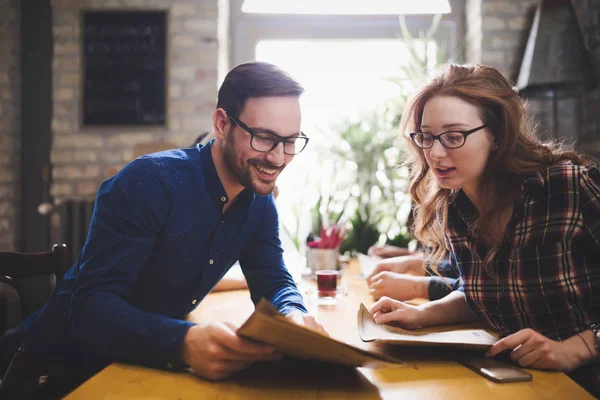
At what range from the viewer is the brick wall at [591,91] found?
9.72 feet

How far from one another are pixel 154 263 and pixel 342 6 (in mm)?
3204

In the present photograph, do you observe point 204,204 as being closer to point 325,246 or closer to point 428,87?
point 428,87

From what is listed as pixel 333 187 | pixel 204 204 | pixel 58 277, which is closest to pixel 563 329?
pixel 204 204

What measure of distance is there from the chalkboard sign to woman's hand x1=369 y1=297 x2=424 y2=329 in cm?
268

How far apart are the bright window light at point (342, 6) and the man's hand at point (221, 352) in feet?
11.2

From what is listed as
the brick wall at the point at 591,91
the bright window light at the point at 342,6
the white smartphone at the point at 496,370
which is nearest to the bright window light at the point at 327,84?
the bright window light at the point at 342,6

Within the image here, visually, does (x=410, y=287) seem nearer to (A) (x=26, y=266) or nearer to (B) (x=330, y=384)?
(B) (x=330, y=384)

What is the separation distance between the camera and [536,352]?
3.05ft

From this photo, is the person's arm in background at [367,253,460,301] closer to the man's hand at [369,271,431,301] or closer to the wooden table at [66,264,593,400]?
the man's hand at [369,271,431,301]

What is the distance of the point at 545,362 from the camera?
923 mm

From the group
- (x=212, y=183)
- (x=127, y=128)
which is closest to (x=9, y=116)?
(x=127, y=128)

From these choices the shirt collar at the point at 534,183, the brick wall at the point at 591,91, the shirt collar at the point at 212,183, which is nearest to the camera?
the shirt collar at the point at 534,183

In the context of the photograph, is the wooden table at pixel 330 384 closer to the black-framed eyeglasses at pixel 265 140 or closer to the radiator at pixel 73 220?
the black-framed eyeglasses at pixel 265 140

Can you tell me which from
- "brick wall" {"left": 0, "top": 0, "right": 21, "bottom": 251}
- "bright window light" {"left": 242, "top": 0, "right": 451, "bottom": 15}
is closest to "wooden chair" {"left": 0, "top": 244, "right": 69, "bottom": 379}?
"brick wall" {"left": 0, "top": 0, "right": 21, "bottom": 251}
